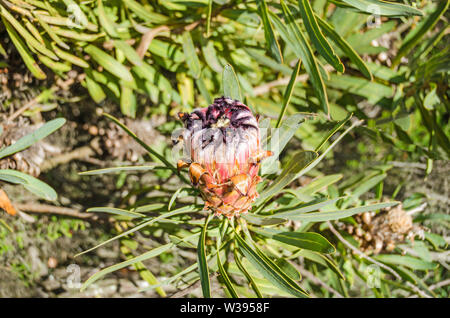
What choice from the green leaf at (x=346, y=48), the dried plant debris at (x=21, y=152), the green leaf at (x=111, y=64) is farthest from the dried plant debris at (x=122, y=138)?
the green leaf at (x=346, y=48)

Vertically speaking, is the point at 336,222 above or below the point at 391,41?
below

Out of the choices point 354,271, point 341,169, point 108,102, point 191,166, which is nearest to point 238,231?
point 191,166

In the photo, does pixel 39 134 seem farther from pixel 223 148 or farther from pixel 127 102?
pixel 223 148

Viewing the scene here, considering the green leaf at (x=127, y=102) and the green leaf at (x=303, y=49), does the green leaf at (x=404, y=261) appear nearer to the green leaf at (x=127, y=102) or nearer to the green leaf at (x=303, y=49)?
the green leaf at (x=303, y=49)

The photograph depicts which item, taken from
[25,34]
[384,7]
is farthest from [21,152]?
[384,7]

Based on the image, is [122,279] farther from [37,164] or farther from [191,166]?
[191,166]
